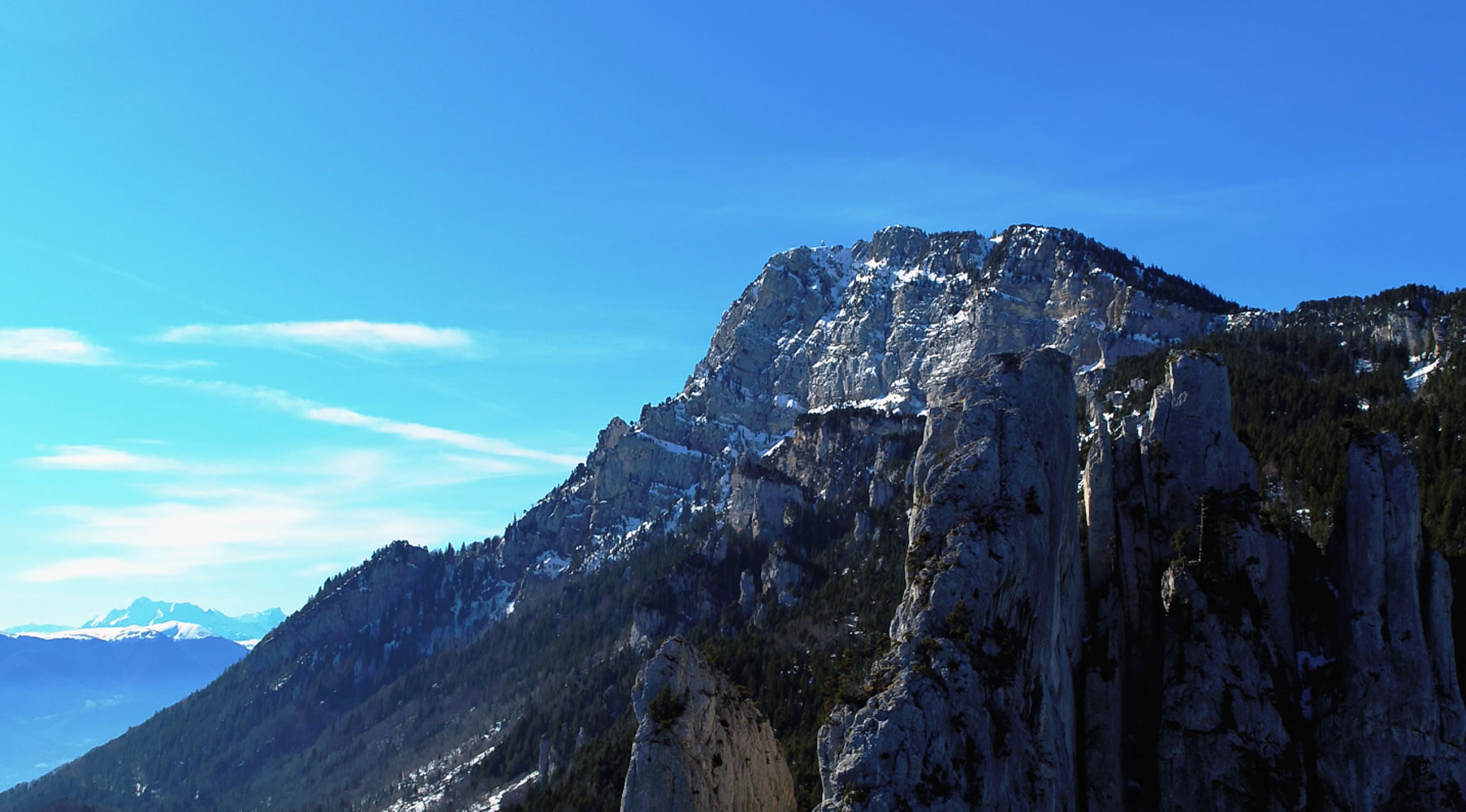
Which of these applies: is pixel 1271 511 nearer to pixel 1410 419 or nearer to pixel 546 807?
pixel 1410 419

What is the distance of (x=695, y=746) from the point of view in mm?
53312

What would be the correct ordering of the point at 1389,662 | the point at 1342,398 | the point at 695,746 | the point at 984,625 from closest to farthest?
the point at 984,625
the point at 1389,662
the point at 695,746
the point at 1342,398

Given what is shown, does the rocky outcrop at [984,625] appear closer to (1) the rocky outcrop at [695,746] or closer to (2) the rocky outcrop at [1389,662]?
(2) the rocky outcrop at [1389,662]

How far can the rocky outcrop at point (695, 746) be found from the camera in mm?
51156

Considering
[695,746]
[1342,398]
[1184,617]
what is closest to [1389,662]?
[1184,617]

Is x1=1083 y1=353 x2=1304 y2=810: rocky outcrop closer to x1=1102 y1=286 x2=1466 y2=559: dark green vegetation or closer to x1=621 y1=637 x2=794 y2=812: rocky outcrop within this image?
x1=1102 y1=286 x2=1466 y2=559: dark green vegetation

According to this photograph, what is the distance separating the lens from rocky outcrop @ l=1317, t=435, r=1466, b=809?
43.6 m

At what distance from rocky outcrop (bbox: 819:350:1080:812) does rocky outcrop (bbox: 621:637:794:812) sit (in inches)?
484

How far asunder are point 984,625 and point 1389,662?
17002 millimetres

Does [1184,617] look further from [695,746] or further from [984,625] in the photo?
[695,746]

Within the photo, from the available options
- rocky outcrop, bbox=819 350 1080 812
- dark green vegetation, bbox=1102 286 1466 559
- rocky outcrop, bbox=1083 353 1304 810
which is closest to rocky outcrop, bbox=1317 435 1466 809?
rocky outcrop, bbox=1083 353 1304 810

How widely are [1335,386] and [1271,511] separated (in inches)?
4355

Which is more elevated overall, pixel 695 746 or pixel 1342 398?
pixel 1342 398

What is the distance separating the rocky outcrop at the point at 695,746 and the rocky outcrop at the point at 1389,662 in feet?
85.7
